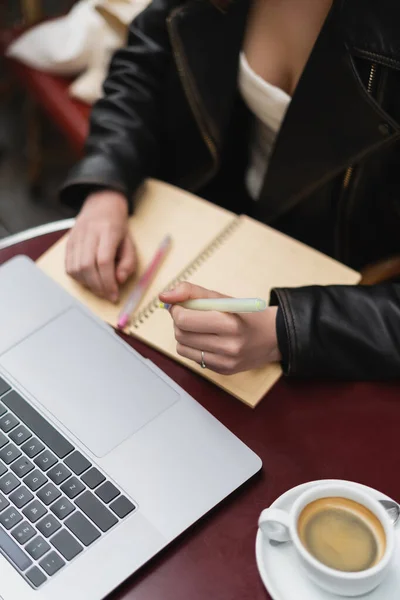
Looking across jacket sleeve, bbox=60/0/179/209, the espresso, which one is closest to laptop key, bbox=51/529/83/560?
the espresso

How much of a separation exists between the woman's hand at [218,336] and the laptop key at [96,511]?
206 mm

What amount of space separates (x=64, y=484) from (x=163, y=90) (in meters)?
0.72

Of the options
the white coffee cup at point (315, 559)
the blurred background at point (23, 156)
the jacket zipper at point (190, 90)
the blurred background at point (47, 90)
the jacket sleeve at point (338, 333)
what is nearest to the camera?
the white coffee cup at point (315, 559)

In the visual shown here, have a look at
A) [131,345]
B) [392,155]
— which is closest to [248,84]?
[392,155]

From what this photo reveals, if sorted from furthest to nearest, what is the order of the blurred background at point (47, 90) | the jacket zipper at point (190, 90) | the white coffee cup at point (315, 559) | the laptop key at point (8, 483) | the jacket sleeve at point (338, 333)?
the blurred background at point (47, 90)
the jacket zipper at point (190, 90)
the jacket sleeve at point (338, 333)
the laptop key at point (8, 483)
the white coffee cup at point (315, 559)

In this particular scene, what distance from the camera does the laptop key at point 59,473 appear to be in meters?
0.69

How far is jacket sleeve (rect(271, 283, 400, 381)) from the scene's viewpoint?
2.62 ft

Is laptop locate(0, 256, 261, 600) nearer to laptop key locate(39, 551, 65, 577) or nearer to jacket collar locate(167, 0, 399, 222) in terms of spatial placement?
laptop key locate(39, 551, 65, 577)

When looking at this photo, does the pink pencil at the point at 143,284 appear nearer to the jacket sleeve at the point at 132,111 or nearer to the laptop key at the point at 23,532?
the jacket sleeve at the point at 132,111

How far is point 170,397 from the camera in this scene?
0.77m

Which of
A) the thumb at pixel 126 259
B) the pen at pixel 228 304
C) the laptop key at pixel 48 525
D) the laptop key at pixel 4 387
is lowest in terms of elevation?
the laptop key at pixel 48 525

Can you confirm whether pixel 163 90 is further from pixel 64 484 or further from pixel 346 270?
pixel 64 484

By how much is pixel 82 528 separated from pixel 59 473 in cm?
7

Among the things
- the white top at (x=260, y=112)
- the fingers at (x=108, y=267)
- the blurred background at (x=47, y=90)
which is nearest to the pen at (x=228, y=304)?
the fingers at (x=108, y=267)
